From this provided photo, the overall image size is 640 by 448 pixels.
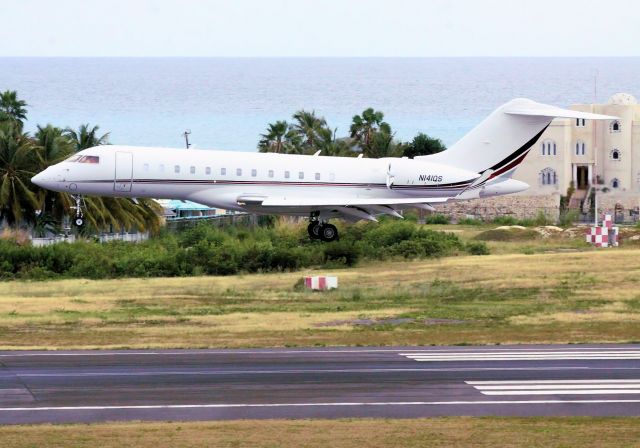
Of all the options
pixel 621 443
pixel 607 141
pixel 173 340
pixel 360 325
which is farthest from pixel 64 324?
pixel 607 141

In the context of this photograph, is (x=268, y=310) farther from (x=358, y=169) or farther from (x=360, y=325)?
(x=358, y=169)

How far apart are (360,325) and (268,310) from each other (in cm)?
433

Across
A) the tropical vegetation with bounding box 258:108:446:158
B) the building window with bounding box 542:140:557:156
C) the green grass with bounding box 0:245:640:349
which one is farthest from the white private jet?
the building window with bounding box 542:140:557:156

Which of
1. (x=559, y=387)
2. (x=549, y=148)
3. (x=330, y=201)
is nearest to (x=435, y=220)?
(x=330, y=201)

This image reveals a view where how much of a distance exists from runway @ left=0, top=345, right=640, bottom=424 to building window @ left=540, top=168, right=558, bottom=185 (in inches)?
2959

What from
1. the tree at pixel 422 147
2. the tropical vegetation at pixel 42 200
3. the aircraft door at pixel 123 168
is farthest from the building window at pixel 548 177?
the aircraft door at pixel 123 168

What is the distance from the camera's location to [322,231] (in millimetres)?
50031

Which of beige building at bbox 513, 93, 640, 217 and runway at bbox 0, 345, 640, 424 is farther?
beige building at bbox 513, 93, 640, 217

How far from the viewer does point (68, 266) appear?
48250mm

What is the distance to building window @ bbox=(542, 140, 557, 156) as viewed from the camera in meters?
102

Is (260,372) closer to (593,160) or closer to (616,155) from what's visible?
(593,160)

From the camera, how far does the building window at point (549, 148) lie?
336ft

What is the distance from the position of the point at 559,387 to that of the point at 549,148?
80978 mm

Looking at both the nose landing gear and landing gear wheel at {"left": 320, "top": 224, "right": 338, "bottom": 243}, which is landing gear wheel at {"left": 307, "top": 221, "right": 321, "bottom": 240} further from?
landing gear wheel at {"left": 320, "top": 224, "right": 338, "bottom": 243}
